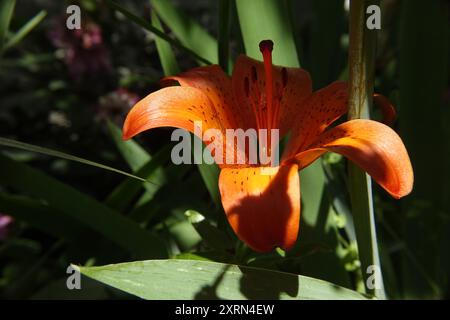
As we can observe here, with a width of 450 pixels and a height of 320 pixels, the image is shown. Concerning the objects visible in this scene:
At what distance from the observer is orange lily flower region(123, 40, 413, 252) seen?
57cm

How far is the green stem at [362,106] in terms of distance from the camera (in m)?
0.65

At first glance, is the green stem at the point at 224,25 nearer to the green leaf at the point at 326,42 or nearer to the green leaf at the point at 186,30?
the green leaf at the point at 186,30

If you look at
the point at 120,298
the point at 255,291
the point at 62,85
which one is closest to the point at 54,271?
the point at 120,298

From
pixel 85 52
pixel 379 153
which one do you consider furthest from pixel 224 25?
pixel 85 52

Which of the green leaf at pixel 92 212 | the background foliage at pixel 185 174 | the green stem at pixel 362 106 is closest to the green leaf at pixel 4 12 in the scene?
the background foliage at pixel 185 174

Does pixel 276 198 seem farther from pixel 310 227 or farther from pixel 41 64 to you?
pixel 41 64

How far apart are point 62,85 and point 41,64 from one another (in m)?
0.17

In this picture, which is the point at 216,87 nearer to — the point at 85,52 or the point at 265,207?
the point at 265,207

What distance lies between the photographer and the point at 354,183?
0.69 meters

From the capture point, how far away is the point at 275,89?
0.80 metres

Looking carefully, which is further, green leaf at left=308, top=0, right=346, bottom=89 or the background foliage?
green leaf at left=308, top=0, right=346, bottom=89

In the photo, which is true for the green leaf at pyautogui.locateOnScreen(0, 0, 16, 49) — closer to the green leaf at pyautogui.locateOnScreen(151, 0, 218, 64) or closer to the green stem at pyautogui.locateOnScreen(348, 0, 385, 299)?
the green leaf at pyautogui.locateOnScreen(151, 0, 218, 64)

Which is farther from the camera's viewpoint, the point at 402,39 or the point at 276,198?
the point at 402,39

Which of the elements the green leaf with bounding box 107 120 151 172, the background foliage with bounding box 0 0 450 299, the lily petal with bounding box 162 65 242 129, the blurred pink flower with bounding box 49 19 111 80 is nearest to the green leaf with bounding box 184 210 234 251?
the background foliage with bounding box 0 0 450 299
